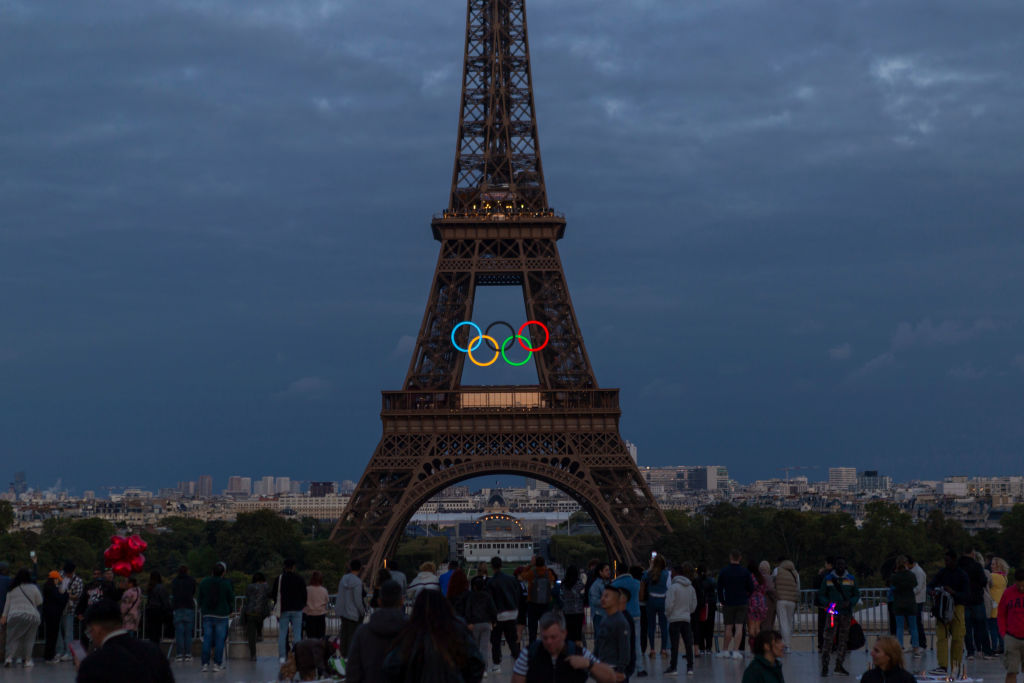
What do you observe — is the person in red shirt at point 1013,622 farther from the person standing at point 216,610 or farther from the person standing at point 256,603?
the person standing at point 216,610

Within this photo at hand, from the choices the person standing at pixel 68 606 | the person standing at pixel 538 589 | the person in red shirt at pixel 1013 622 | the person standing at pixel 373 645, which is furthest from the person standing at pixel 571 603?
the person standing at pixel 68 606

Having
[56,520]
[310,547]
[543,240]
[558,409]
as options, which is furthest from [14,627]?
[56,520]

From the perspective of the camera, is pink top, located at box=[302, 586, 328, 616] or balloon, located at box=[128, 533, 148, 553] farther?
pink top, located at box=[302, 586, 328, 616]

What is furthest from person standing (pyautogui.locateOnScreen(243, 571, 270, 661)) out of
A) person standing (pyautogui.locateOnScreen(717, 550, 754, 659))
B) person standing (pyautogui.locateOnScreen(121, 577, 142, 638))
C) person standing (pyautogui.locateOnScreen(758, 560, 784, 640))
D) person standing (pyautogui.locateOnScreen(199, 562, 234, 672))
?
person standing (pyautogui.locateOnScreen(758, 560, 784, 640))

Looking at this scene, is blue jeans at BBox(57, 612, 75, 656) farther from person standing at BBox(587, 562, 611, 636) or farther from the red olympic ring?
the red olympic ring

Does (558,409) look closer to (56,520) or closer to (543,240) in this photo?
(543,240)

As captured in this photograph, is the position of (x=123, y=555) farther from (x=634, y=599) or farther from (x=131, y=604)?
(x=634, y=599)
